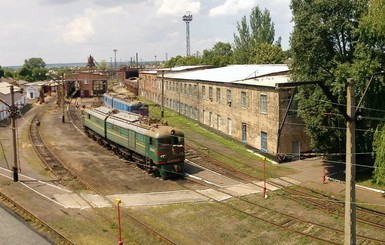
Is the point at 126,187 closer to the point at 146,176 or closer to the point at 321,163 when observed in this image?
the point at 146,176

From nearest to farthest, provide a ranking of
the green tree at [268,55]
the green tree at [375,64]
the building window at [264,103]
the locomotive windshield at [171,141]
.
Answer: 1. the green tree at [375,64]
2. the locomotive windshield at [171,141]
3. the building window at [264,103]
4. the green tree at [268,55]

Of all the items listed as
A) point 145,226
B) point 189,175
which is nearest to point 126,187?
point 189,175

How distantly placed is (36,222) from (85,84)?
74.7 m

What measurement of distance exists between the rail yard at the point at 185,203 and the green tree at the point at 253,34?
55.5 meters

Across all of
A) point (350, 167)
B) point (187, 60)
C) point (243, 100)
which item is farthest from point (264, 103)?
point (187, 60)

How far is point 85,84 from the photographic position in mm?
92875

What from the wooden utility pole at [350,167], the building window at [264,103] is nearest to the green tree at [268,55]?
the building window at [264,103]

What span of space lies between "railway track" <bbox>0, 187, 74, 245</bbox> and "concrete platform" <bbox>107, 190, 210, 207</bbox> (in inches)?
183

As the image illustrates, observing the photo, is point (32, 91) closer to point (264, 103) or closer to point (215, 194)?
point (264, 103)

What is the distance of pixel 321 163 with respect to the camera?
105 ft

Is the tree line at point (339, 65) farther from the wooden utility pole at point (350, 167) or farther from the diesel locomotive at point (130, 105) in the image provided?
the diesel locomotive at point (130, 105)

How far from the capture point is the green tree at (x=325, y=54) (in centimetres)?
2573

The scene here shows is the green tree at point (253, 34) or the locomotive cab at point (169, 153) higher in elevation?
the green tree at point (253, 34)

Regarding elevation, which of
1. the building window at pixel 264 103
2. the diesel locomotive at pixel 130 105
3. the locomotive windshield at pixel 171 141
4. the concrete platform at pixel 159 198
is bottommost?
the concrete platform at pixel 159 198
